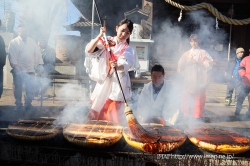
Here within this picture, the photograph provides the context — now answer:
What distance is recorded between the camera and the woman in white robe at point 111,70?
338 centimetres

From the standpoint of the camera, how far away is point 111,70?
11.8 ft

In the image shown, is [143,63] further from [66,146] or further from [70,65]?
[66,146]

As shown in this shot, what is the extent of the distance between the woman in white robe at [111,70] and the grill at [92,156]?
1.07 meters

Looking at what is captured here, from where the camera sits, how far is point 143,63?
9.23 m

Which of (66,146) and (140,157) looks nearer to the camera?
(140,157)

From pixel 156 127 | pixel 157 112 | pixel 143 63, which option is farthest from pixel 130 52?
pixel 143 63

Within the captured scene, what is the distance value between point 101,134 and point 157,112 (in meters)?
2.08

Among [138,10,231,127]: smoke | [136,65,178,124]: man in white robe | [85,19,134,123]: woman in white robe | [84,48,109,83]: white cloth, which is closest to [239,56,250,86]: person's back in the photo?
[138,10,231,127]: smoke

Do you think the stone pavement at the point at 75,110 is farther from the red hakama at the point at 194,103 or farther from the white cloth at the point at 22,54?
the white cloth at the point at 22,54

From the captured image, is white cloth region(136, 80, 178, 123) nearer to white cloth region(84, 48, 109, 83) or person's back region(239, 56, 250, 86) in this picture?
white cloth region(84, 48, 109, 83)

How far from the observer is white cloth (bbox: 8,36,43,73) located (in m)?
6.35

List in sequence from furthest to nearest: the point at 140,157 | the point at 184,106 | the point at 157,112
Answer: the point at 184,106 < the point at 157,112 < the point at 140,157

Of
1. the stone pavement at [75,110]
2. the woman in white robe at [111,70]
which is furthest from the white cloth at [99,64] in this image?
the stone pavement at [75,110]

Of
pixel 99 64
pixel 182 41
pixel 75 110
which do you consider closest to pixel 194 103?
pixel 75 110
